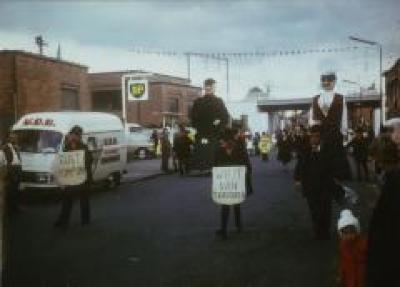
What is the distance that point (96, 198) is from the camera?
61.7 ft

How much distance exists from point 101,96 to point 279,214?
152 feet

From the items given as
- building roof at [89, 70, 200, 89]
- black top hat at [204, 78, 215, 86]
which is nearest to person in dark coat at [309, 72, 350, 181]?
black top hat at [204, 78, 215, 86]

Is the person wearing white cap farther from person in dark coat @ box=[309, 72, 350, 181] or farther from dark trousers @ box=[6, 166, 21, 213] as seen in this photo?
dark trousers @ box=[6, 166, 21, 213]

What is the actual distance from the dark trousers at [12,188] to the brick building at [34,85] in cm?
1322

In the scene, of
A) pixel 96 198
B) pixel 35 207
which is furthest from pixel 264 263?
pixel 96 198

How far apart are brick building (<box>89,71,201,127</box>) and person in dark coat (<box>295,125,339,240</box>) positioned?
4378cm

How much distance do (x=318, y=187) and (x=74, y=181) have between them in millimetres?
5312

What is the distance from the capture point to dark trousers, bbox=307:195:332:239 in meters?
10.8

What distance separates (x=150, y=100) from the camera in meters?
56.4

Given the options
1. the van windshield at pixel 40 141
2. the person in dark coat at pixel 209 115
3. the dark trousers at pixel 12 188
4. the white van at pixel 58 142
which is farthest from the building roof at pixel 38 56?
the person in dark coat at pixel 209 115

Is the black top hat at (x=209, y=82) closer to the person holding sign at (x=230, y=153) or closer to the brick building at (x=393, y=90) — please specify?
the person holding sign at (x=230, y=153)

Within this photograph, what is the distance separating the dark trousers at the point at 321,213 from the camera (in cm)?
1076

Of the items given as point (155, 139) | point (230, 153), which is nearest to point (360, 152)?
point (230, 153)

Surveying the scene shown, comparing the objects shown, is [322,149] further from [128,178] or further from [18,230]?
[128,178]
